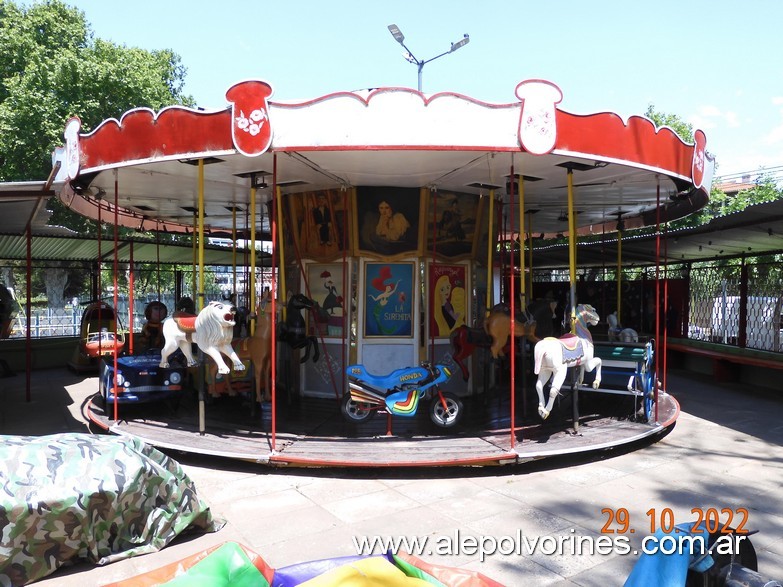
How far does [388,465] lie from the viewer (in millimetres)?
5895

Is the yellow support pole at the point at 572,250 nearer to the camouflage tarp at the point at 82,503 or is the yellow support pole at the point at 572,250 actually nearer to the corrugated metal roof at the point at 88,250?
the camouflage tarp at the point at 82,503

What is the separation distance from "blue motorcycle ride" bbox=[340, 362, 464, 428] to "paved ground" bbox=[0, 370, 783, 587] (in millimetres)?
887

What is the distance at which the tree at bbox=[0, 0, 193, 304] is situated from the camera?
770 inches

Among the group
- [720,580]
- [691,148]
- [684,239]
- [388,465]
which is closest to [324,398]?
[388,465]

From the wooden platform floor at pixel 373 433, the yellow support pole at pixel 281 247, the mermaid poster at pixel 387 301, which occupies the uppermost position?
the yellow support pole at pixel 281 247

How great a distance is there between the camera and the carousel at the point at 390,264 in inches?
223

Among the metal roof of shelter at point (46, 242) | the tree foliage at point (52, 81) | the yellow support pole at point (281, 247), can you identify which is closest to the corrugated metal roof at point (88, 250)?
the metal roof of shelter at point (46, 242)

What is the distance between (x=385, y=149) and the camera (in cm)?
567

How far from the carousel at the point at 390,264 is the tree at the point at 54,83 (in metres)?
12.0

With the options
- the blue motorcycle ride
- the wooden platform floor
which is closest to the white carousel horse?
the wooden platform floor

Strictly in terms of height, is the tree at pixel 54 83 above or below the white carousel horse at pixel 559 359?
above

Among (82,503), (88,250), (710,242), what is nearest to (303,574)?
(82,503)

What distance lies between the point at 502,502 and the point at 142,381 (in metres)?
5.34
